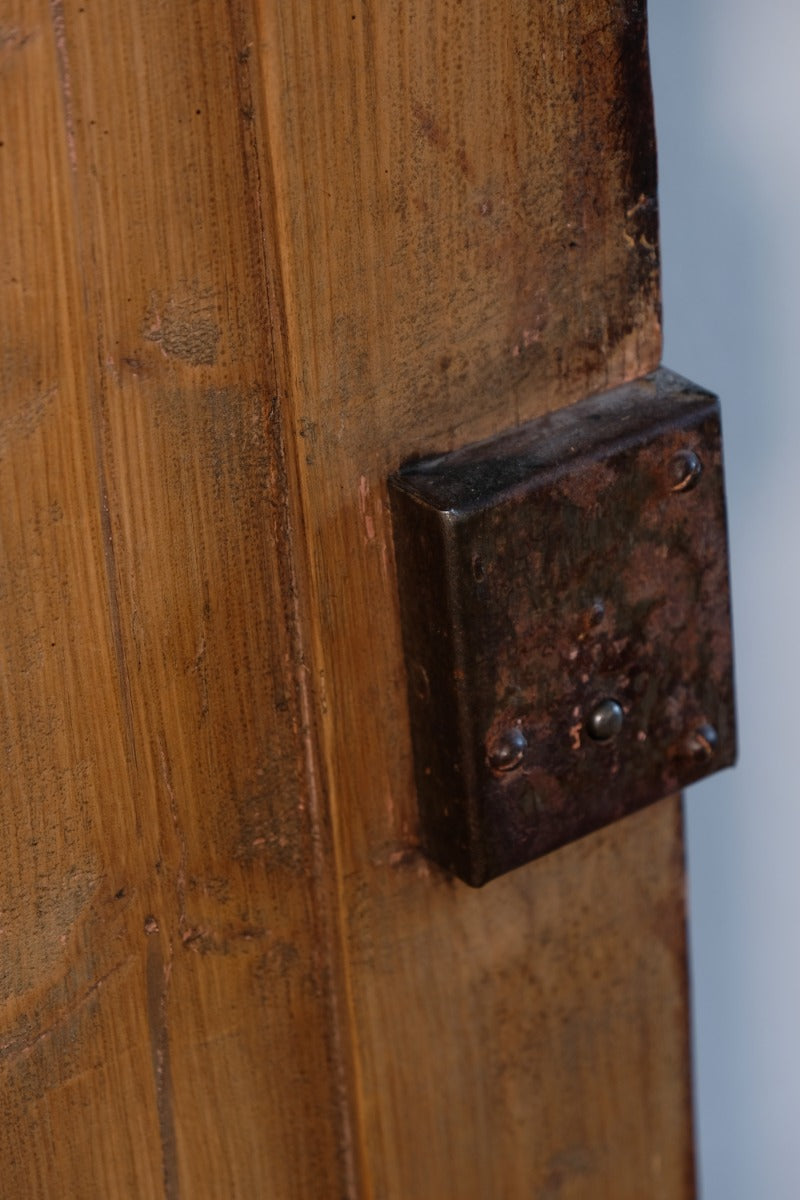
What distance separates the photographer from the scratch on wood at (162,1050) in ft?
1.83

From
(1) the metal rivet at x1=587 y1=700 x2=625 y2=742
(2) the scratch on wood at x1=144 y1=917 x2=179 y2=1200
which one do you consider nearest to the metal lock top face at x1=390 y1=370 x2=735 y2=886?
(1) the metal rivet at x1=587 y1=700 x2=625 y2=742

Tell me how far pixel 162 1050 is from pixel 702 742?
Answer: 24 centimetres

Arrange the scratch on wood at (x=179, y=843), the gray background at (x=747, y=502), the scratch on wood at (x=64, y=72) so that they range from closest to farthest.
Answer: the scratch on wood at (x=64, y=72) → the scratch on wood at (x=179, y=843) → the gray background at (x=747, y=502)

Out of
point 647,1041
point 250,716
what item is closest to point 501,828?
point 250,716

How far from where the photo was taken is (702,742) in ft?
2.03

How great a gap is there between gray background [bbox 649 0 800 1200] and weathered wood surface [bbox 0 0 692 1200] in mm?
98

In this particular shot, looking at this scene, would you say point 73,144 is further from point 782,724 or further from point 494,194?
point 782,724

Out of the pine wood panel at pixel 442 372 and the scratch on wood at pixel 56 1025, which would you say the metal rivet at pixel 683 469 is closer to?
the pine wood panel at pixel 442 372

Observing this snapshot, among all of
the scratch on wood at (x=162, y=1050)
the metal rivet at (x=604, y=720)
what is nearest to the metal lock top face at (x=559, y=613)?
the metal rivet at (x=604, y=720)

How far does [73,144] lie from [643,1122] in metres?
0.51

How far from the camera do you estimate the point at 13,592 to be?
48 centimetres

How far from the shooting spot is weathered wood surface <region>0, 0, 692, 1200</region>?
470 mm

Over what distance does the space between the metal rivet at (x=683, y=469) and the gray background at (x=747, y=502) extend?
117 millimetres

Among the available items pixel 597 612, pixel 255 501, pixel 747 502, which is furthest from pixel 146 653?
pixel 747 502
